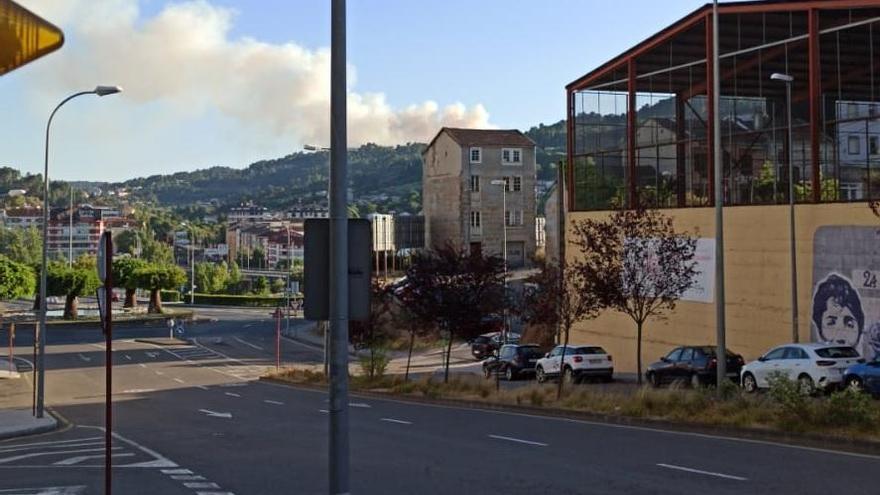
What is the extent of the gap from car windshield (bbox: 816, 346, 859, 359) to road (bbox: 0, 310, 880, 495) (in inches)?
306

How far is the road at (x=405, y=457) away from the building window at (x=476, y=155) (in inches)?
2151

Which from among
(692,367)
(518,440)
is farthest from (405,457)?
(692,367)

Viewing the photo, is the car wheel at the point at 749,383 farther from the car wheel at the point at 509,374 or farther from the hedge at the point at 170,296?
the hedge at the point at 170,296

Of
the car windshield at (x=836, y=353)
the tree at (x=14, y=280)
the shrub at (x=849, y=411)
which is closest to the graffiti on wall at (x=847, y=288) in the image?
the car windshield at (x=836, y=353)

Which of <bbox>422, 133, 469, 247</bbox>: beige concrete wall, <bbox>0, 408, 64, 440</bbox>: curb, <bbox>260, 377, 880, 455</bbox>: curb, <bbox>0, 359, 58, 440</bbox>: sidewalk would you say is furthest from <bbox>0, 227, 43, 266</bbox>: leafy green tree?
<bbox>260, 377, 880, 455</bbox>: curb

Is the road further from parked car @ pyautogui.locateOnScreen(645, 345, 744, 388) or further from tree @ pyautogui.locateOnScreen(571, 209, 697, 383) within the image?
parked car @ pyautogui.locateOnScreen(645, 345, 744, 388)

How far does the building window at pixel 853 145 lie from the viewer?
31.3m

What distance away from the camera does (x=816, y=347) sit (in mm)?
25984

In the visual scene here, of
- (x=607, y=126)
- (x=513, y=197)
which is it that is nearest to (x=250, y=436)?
(x=607, y=126)

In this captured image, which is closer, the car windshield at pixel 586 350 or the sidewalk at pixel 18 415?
the sidewalk at pixel 18 415

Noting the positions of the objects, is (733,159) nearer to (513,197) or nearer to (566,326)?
(566,326)

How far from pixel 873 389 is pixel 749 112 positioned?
1737 centimetres

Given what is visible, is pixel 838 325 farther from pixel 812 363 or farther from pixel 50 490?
pixel 50 490

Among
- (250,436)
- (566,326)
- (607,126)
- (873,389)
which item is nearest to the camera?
(250,436)
